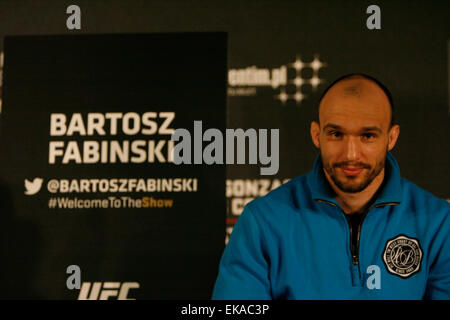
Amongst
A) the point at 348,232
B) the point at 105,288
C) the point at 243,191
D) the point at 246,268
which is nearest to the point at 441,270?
the point at 348,232

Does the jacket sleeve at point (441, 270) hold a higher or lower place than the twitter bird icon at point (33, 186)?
lower

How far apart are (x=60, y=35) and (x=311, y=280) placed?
152 cm

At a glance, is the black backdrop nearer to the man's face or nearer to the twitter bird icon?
the man's face

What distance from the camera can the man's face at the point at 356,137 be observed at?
5.79ft

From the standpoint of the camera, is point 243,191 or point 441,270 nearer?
point 441,270

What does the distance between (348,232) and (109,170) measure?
3.48ft

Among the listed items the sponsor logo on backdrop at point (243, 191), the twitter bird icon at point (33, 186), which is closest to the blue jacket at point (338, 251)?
the sponsor logo on backdrop at point (243, 191)

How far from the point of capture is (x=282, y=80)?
2.19 meters

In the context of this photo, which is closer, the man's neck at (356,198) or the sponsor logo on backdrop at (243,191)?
the man's neck at (356,198)

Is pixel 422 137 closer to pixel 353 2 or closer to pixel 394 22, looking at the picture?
pixel 394 22

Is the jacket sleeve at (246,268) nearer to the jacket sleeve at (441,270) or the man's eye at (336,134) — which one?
the man's eye at (336,134)

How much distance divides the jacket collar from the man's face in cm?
3

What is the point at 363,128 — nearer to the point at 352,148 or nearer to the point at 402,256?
the point at 352,148

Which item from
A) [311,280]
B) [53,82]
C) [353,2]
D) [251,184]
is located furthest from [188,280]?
[353,2]
